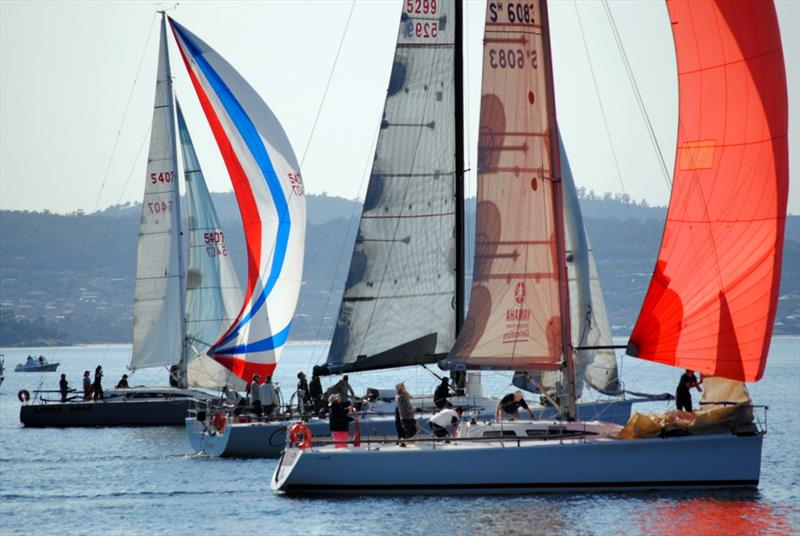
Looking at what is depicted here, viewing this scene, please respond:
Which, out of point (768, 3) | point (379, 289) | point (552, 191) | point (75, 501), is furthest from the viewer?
point (379, 289)

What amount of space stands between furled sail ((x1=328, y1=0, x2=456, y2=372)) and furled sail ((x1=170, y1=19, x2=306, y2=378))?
6.07 metres

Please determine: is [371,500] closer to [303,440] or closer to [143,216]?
[303,440]

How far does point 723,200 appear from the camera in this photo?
2188cm

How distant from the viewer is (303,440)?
23.2 metres

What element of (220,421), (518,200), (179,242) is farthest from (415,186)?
(179,242)

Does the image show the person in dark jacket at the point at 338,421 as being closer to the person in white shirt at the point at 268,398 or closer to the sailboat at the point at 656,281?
the sailboat at the point at 656,281

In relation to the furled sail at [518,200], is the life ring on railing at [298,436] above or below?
below

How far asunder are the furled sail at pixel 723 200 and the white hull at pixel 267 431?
5724mm

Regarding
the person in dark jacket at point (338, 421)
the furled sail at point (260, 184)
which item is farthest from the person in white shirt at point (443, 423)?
the furled sail at point (260, 184)

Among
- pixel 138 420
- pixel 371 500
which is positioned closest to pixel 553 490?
pixel 371 500

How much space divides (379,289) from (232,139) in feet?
30.0

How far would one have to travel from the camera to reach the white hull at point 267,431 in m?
28.2

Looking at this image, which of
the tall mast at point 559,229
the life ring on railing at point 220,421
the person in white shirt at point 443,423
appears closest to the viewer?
the tall mast at point 559,229

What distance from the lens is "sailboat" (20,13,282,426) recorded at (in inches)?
1610
